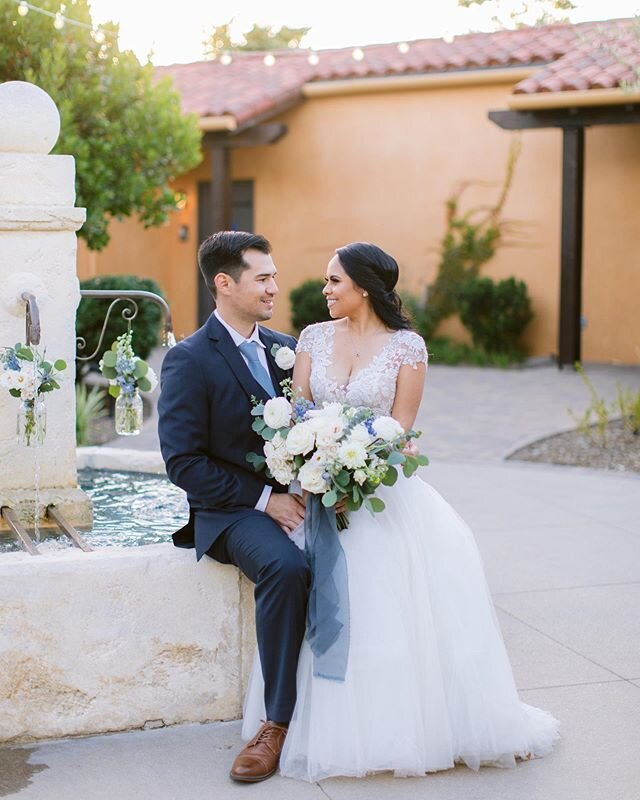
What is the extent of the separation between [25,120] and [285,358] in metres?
1.70

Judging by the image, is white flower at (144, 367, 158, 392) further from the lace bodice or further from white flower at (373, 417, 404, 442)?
white flower at (373, 417, 404, 442)

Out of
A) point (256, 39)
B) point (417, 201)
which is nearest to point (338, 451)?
point (417, 201)

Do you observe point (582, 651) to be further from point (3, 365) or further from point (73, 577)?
point (3, 365)

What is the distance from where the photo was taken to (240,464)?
423 centimetres

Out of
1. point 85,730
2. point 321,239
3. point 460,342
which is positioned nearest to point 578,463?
point 85,730

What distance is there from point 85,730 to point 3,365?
4.88ft

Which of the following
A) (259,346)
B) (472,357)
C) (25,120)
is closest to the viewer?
(259,346)

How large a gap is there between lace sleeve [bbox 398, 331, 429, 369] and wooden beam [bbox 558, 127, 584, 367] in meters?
10.3

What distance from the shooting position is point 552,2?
60.5ft

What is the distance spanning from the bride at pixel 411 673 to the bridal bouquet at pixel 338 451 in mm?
182

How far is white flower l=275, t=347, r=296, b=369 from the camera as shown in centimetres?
446

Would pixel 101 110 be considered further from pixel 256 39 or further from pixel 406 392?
pixel 256 39

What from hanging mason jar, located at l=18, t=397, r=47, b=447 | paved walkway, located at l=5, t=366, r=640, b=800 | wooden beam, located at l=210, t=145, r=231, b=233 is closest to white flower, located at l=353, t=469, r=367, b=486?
paved walkway, located at l=5, t=366, r=640, b=800

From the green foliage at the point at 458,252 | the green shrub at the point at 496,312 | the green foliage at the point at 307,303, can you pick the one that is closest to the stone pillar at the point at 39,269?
the green shrub at the point at 496,312
